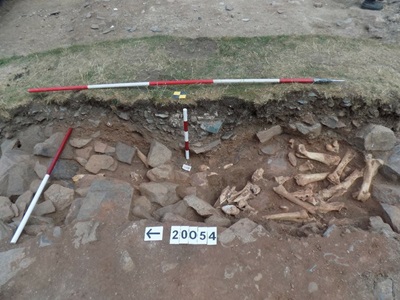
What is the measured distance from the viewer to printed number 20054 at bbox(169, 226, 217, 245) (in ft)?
12.0

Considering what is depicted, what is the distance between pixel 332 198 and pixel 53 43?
630 cm

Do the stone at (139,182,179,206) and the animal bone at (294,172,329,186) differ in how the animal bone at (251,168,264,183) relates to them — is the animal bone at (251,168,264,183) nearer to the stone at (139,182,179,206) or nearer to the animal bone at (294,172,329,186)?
the animal bone at (294,172,329,186)

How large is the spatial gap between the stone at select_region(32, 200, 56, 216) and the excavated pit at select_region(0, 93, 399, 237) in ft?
1.40

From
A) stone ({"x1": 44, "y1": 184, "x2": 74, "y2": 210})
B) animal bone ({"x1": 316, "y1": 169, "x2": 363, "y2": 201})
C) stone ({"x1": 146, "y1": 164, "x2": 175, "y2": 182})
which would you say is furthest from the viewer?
stone ({"x1": 146, "y1": 164, "x2": 175, "y2": 182})

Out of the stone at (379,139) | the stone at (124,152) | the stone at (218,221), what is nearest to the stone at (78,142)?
the stone at (124,152)

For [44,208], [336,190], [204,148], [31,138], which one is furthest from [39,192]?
[336,190]

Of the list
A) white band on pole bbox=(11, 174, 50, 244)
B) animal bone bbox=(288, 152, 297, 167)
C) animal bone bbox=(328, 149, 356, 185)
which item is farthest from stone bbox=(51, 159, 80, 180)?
animal bone bbox=(328, 149, 356, 185)

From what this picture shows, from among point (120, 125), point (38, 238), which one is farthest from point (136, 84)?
point (38, 238)

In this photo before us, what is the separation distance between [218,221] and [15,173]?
2.86 metres

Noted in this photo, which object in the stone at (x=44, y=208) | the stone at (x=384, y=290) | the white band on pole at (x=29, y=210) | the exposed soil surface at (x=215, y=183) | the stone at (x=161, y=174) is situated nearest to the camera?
the stone at (x=384, y=290)

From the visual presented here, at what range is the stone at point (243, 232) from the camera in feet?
12.1

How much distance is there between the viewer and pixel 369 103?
4.81 meters

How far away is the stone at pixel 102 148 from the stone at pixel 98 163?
78 mm

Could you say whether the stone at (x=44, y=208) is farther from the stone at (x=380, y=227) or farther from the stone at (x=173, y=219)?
the stone at (x=380, y=227)
